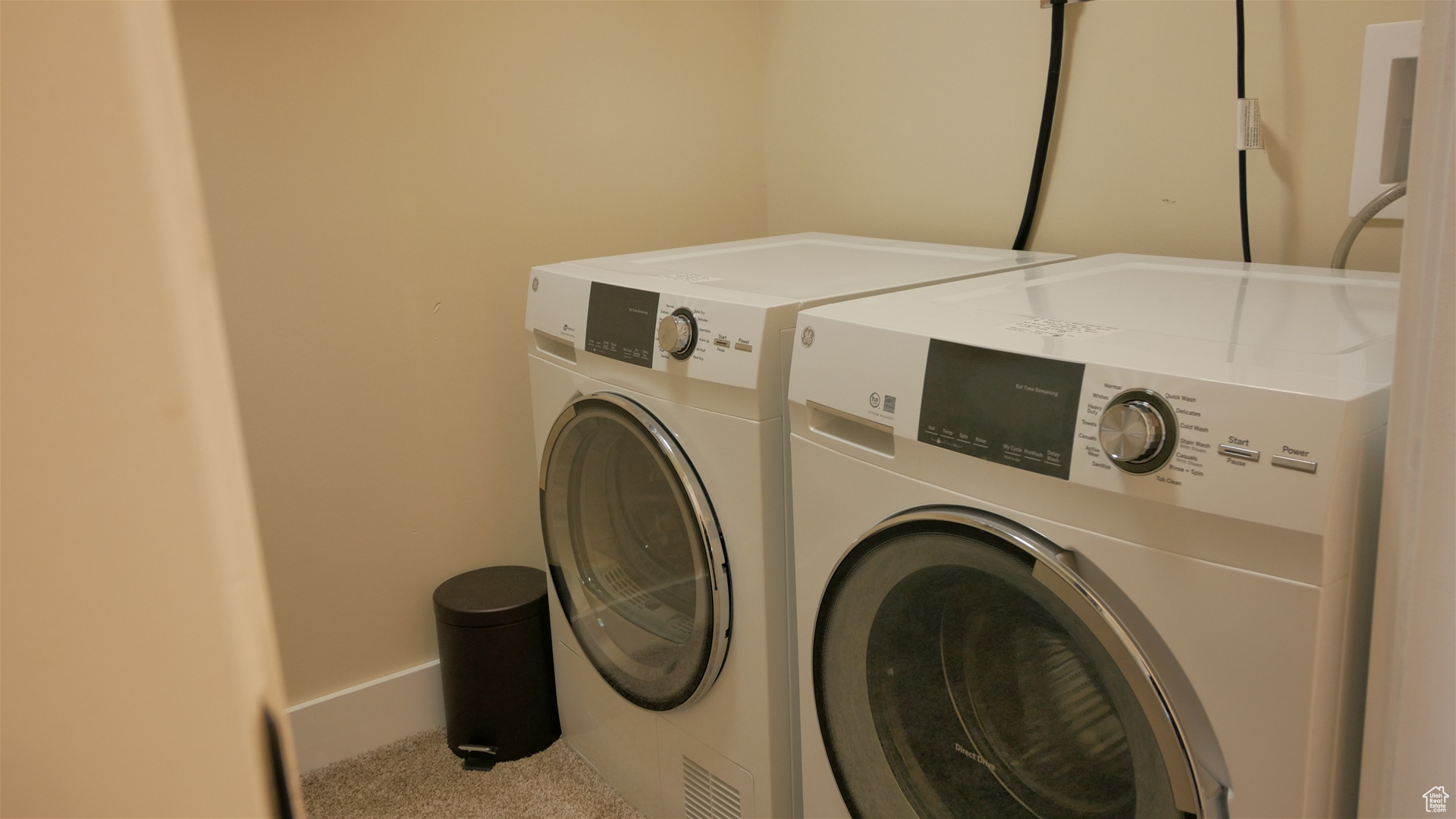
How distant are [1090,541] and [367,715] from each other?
60.1 inches

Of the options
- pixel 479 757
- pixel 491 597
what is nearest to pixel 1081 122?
pixel 491 597

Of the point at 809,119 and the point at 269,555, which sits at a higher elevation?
the point at 809,119

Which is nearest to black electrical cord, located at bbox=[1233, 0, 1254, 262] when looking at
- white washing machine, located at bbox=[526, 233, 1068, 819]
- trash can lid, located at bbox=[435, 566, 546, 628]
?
white washing machine, located at bbox=[526, 233, 1068, 819]

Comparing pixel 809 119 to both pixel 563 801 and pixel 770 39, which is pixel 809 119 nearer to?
pixel 770 39

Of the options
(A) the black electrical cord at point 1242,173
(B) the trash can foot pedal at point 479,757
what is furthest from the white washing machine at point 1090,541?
(B) the trash can foot pedal at point 479,757

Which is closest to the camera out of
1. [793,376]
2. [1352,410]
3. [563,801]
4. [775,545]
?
[1352,410]

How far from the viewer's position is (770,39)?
6.89 ft

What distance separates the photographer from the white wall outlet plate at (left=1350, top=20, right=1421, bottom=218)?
44.2 inches

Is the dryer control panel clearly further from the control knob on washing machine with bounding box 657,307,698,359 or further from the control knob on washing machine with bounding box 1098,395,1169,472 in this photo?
the control knob on washing machine with bounding box 1098,395,1169,472

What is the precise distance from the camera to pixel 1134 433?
74 centimetres

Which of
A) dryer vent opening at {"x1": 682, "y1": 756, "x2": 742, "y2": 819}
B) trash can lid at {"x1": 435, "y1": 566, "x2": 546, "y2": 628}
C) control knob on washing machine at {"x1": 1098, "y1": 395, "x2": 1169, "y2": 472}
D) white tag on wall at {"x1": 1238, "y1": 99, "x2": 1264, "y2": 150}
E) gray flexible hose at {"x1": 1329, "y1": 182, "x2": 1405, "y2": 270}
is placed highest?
white tag on wall at {"x1": 1238, "y1": 99, "x2": 1264, "y2": 150}

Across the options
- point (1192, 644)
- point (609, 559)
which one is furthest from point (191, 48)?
point (1192, 644)

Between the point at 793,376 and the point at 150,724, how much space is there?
0.92m

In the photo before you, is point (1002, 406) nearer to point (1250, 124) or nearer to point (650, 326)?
point (650, 326)
